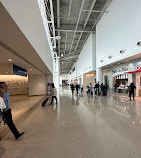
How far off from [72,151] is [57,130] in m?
1.06

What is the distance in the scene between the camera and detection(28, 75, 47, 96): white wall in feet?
40.4

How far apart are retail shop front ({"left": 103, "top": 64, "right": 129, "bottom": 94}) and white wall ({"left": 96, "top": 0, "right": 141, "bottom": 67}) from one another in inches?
127

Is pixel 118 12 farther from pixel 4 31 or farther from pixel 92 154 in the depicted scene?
pixel 92 154

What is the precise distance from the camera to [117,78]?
51.5ft

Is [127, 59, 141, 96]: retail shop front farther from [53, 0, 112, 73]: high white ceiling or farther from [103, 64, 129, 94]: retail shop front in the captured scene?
[53, 0, 112, 73]: high white ceiling

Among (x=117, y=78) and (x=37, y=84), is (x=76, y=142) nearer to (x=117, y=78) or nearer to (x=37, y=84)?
(x=37, y=84)

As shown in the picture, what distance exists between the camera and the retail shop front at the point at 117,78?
13378 mm

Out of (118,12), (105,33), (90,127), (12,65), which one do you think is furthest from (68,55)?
(90,127)

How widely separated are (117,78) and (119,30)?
8188 mm

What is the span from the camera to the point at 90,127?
3.16 meters

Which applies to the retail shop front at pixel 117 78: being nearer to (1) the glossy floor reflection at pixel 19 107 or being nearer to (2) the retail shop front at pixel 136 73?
(2) the retail shop front at pixel 136 73

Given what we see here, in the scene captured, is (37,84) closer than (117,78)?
Yes

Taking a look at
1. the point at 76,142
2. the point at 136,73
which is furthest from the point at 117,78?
the point at 76,142

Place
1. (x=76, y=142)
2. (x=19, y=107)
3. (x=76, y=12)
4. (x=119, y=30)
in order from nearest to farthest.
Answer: (x=76, y=142), (x=19, y=107), (x=119, y=30), (x=76, y=12)
